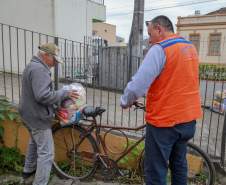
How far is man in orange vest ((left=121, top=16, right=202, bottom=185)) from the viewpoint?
2496mm

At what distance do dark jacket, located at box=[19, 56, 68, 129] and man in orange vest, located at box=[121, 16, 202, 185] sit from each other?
909 mm

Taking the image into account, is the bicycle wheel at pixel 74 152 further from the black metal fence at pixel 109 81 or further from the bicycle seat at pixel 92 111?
the black metal fence at pixel 109 81

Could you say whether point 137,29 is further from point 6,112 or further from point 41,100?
point 41,100

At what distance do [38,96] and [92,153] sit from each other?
122 centimetres

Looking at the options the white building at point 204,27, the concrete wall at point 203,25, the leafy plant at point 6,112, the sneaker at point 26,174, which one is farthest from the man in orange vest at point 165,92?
the concrete wall at point 203,25

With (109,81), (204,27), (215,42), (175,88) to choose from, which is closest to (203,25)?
(204,27)

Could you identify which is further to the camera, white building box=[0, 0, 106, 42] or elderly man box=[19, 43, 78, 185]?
white building box=[0, 0, 106, 42]

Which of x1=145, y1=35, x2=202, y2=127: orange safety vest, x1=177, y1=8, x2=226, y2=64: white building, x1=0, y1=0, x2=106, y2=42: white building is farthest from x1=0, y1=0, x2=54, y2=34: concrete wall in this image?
x1=177, y1=8, x2=226, y2=64: white building

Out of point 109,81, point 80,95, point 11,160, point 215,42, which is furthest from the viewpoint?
point 215,42

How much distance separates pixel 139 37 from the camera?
7.68 meters

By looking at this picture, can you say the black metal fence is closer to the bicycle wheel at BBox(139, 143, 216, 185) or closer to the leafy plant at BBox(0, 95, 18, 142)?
the bicycle wheel at BBox(139, 143, 216, 185)

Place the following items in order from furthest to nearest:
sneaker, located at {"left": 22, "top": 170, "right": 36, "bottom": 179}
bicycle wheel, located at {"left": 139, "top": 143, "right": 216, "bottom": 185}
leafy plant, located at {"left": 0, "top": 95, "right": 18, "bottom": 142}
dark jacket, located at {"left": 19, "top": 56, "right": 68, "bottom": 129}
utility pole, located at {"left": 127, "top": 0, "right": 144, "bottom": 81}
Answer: utility pole, located at {"left": 127, "top": 0, "right": 144, "bottom": 81}
leafy plant, located at {"left": 0, "top": 95, "right": 18, "bottom": 142}
sneaker, located at {"left": 22, "top": 170, "right": 36, "bottom": 179}
bicycle wheel, located at {"left": 139, "top": 143, "right": 216, "bottom": 185}
dark jacket, located at {"left": 19, "top": 56, "right": 68, "bottom": 129}

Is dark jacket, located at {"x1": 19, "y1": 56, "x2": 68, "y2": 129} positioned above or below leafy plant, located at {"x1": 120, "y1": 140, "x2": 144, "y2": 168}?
above

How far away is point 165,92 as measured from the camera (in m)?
2.56
